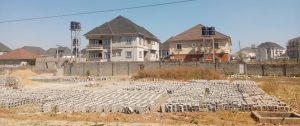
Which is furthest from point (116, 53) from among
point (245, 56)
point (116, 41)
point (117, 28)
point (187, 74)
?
point (245, 56)

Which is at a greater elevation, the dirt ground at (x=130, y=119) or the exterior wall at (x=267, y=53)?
the exterior wall at (x=267, y=53)

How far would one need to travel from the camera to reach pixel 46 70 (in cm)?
4503

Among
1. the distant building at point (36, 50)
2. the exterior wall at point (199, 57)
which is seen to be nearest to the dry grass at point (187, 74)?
the exterior wall at point (199, 57)

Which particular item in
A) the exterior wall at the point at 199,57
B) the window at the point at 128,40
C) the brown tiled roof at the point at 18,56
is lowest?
the exterior wall at the point at 199,57

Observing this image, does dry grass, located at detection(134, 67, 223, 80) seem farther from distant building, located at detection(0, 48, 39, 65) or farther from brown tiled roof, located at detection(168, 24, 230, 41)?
distant building, located at detection(0, 48, 39, 65)

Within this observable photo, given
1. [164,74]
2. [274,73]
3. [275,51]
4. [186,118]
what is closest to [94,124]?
[186,118]

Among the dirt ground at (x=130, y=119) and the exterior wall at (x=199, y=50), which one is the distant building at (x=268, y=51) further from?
the dirt ground at (x=130, y=119)

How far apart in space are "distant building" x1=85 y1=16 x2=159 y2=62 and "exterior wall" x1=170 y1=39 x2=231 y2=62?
16.7 ft

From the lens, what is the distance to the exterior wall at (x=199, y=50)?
46188 mm

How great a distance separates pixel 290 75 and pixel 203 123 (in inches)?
1004

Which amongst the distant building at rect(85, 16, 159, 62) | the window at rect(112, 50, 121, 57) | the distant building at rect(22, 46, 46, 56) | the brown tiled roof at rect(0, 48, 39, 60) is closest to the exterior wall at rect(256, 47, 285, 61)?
the distant building at rect(85, 16, 159, 62)

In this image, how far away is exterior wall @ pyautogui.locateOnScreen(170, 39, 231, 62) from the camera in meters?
46.2

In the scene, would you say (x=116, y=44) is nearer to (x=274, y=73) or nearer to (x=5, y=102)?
(x=274, y=73)

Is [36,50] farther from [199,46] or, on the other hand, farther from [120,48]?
[199,46]
